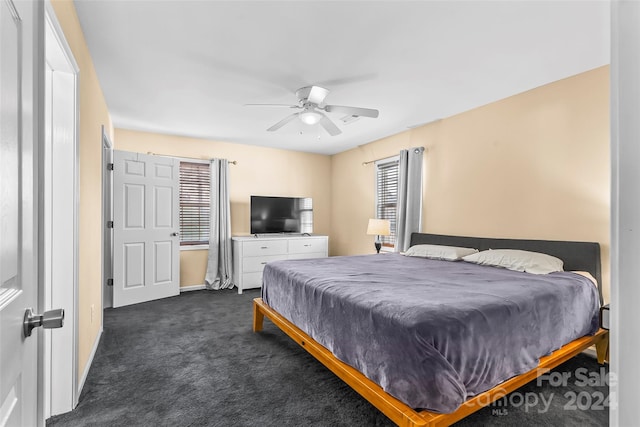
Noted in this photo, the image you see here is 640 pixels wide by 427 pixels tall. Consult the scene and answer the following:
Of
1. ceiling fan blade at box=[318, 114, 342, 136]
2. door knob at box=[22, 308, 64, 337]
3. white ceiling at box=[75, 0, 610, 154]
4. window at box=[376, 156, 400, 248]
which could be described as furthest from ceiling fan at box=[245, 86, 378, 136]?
door knob at box=[22, 308, 64, 337]

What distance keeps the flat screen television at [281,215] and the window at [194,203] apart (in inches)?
31.5

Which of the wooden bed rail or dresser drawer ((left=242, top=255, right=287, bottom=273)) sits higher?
dresser drawer ((left=242, top=255, right=287, bottom=273))

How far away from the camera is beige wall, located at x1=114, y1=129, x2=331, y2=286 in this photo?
16.0ft

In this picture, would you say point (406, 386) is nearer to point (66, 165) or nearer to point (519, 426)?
point (519, 426)

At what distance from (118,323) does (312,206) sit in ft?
11.9

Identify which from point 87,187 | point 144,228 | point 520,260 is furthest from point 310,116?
point 144,228

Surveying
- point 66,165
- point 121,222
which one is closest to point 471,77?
point 66,165

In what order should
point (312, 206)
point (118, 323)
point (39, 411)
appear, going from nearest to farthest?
point (39, 411) → point (118, 323) → point (312, 206)

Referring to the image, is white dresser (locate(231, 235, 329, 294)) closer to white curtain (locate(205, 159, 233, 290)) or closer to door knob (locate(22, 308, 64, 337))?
white curtain (locate(205, 159, 233, 290))

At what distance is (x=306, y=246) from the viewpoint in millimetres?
5559

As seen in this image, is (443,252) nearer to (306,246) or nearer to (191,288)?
(306,246)

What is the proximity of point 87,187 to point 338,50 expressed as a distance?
2.23m

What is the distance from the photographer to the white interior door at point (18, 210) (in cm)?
65

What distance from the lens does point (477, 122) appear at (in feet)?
12.3
